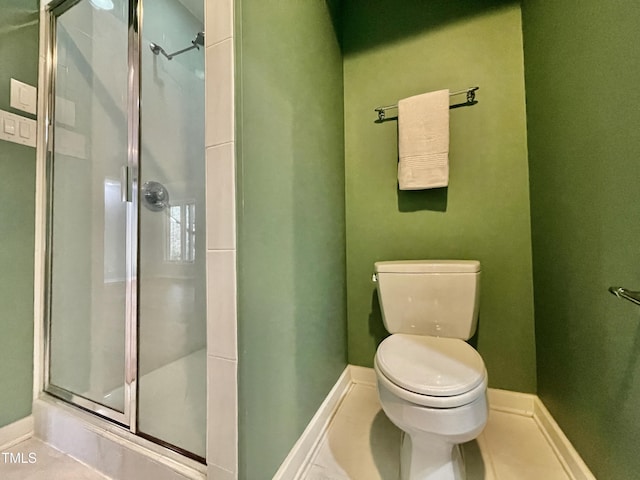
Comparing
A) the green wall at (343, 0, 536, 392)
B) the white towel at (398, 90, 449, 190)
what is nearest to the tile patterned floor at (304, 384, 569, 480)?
the green wall at (343, 0, 536, 392)

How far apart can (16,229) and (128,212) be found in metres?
0.47

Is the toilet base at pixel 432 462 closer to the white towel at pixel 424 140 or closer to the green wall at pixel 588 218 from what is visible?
the green wall at pixel 588 218

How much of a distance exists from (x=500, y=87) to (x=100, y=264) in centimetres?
217

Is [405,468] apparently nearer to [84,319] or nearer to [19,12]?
[84,319]

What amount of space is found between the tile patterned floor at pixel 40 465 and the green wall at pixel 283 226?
0.71m

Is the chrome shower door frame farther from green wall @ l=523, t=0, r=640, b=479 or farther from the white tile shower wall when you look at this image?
green wall @ l=523, t=0, r=640, b=479

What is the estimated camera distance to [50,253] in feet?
4.11

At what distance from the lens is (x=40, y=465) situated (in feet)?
3.23

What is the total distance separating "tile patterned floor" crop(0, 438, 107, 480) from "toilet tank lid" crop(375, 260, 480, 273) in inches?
51.3

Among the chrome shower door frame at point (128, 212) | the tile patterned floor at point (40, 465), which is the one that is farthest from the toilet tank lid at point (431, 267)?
the tile patterned floor at point (40, 465)

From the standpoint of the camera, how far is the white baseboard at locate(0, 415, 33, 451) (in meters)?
1.07

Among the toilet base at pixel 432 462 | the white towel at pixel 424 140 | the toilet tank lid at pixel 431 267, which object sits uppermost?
the white towel at pixel 424 140

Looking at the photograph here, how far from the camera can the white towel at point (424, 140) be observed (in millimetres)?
1302

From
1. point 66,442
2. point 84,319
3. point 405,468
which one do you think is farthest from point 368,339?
point 84,319
